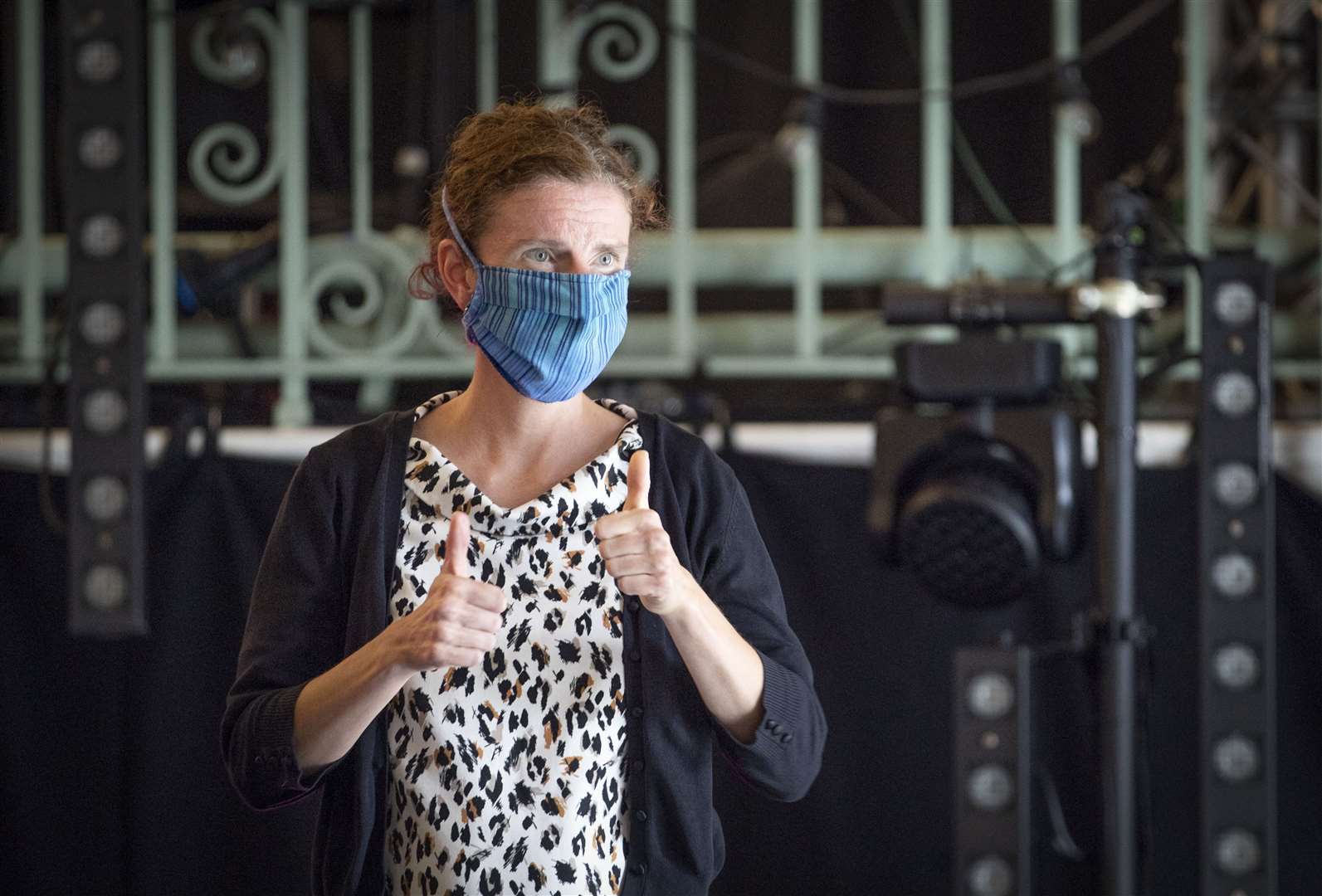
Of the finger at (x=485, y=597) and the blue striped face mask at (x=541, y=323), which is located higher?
the blue striped face mask at (x=541, y=323)

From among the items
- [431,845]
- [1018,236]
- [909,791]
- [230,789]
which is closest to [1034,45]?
[1018,236]

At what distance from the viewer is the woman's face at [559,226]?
4.60 ft

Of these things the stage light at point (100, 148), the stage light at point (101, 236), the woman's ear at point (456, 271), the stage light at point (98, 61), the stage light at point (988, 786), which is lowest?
the stage light at point (988, 786)

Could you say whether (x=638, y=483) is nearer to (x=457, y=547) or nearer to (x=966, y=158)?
(x=457, y=547)

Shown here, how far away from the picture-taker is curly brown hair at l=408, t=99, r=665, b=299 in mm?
1409

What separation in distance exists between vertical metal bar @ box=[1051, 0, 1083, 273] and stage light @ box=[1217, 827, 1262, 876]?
1119 mm

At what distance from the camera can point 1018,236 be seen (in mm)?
3012

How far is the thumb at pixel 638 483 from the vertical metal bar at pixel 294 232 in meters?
1.71

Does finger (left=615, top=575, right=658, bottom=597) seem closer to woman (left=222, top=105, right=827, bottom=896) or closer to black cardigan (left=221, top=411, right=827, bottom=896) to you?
woman (left=222, top=105, right=827, bottom=896)

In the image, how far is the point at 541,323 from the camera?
1419 mm

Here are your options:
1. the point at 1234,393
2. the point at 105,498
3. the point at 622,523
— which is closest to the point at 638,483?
the point at 622,523

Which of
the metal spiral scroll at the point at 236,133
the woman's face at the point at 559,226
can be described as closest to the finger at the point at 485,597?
the woman's face at the point at 559,226

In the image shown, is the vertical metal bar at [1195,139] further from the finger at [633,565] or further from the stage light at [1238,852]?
the finger at [633,565]

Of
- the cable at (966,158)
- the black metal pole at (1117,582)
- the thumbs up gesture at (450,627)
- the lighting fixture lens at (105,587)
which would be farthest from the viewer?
the cable at (966,158)
